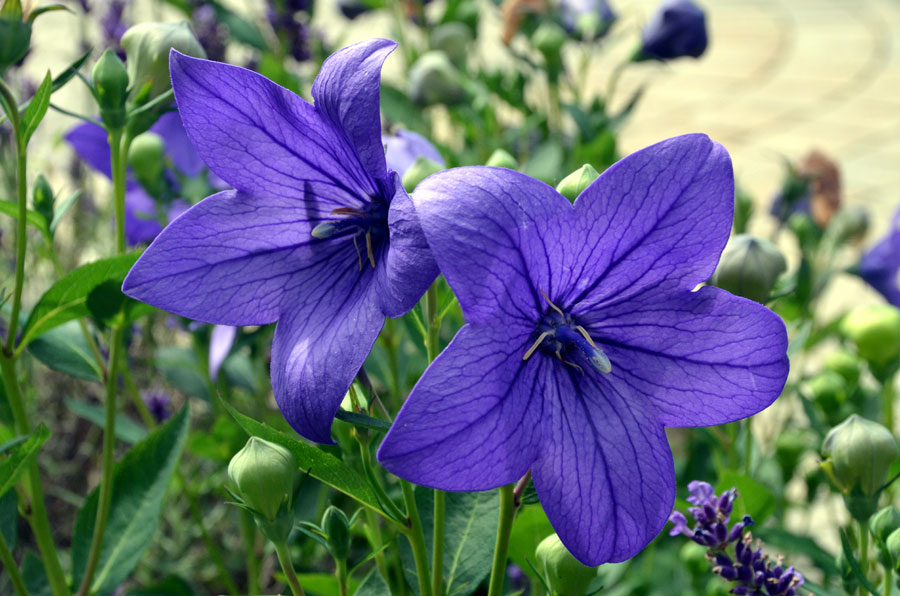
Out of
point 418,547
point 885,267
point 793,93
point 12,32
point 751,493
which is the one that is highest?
point 12,32

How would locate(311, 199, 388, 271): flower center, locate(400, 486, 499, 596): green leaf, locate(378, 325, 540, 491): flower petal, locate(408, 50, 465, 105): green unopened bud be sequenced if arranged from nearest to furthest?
locate(378, 325, 540, 491): flower petal
locate(311, 199, 388, 271): flower center
locate(400, 486, 499, 596): green leaf
locate(408, 50, 465, 105): green unopened bud

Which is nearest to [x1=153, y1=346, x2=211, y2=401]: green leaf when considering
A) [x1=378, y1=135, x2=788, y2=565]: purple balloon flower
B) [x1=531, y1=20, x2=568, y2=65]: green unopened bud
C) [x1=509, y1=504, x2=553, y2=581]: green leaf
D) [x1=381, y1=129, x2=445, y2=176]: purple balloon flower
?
[x1=381, y1=129, x2=445, y2=176]: purple balloon flower

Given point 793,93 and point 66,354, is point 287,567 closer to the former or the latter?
point 66,354

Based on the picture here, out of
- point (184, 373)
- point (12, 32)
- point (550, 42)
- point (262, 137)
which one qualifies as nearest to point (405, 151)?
point (262, 137)

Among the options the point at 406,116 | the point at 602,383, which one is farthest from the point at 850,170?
the point at 602,383

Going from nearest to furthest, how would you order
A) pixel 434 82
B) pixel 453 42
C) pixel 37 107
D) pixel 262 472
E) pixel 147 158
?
pixel 262 472 → pixel 37 107 → pixel 147 158 → pixel 434 82 → pixel 453 42

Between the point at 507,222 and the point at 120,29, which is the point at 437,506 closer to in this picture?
the point at 507,222

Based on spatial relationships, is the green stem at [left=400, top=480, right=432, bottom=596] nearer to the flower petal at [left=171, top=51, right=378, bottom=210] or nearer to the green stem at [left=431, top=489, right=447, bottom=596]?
the green stem at [left=431, top=489, right=447, bottom=596]
